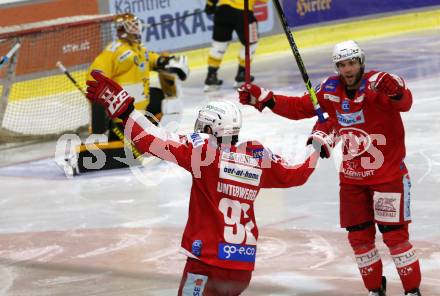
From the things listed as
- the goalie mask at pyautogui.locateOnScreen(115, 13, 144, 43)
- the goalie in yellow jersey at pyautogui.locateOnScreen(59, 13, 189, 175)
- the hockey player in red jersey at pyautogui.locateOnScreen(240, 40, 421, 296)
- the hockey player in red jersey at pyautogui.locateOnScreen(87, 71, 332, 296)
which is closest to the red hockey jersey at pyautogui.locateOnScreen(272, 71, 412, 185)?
the hockey player in red jersey at pyautogui.locateOnScreen(240, 40, 421, 296)

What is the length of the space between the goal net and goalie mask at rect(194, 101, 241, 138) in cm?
630

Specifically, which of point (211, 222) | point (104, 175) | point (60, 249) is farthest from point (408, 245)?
point (104, 175)

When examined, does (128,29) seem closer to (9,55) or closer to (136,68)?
(136,68)

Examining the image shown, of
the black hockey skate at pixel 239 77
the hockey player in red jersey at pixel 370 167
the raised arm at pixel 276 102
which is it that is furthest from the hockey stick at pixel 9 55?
the hockey player in red jersey at pixel 370 167

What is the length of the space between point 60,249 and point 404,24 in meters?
9.90

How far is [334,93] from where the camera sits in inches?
239

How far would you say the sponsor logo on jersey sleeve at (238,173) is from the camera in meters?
4.97

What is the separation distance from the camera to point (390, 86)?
5.73 meters

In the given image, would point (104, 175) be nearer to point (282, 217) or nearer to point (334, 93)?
point (282, 217)

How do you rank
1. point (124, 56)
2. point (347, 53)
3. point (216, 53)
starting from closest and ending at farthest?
1. point (347, 53)
2. point (124, 56)
3. point (216, 53)

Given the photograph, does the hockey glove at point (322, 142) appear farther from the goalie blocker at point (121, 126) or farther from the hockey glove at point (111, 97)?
the goalie blocker at point (121, 126)

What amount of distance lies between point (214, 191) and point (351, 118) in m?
1.30

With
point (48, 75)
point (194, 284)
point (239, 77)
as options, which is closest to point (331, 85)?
point (194, 284)

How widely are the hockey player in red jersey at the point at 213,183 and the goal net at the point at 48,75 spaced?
6252 millimetres
